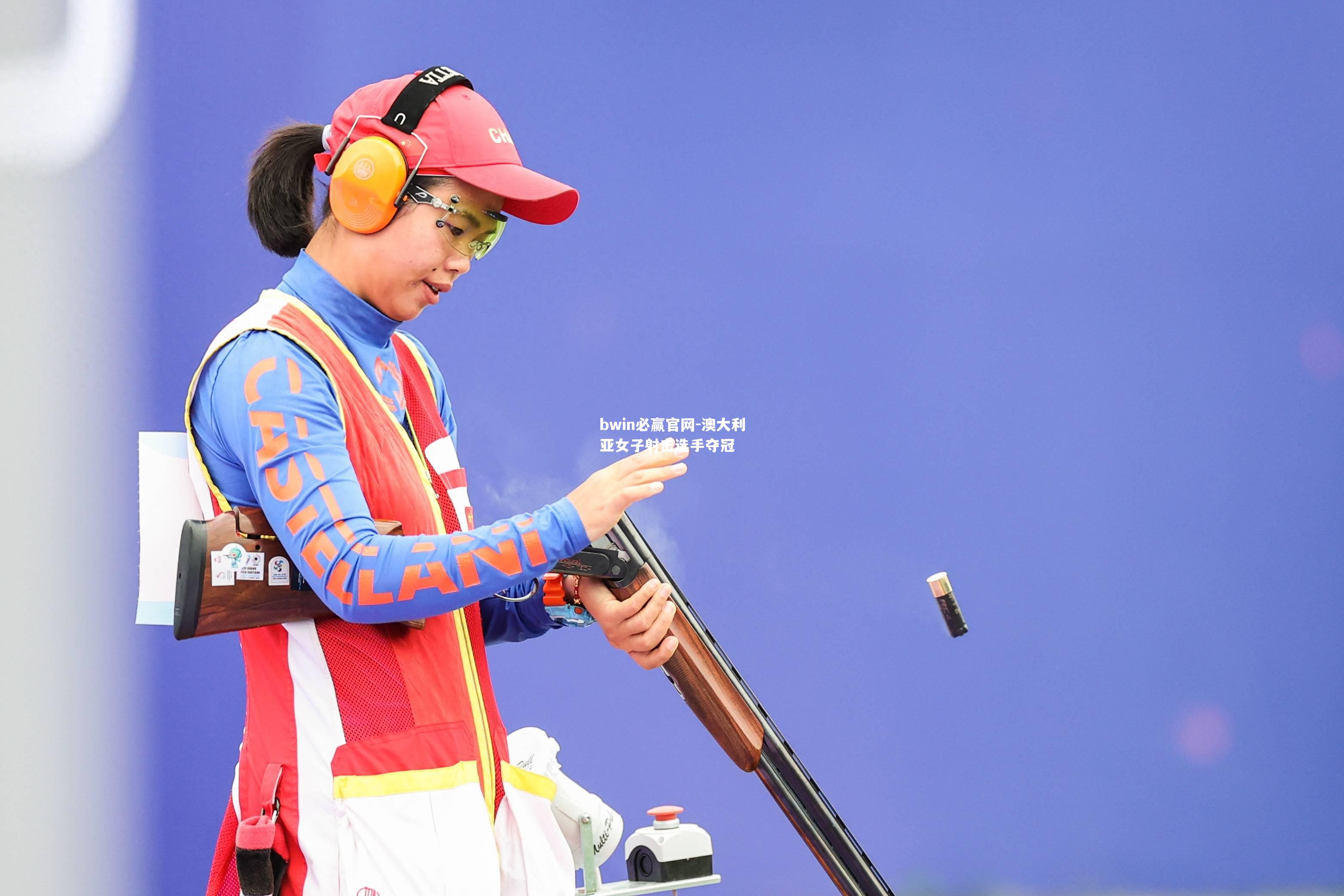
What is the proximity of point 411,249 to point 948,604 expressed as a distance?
1.08 meters

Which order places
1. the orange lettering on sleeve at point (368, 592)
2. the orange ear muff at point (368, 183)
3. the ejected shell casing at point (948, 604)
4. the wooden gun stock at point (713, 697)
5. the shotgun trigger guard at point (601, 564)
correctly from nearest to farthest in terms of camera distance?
the orange lettering on sleeve at point (368, 592) → the orange ear muff at point (368, 183) → the shotgun trigger guard at point (601, 564) → the wooden gun stock at point (713, 697) → the ejected shell casing at point (948, 604)

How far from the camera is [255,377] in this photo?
42.9 inches

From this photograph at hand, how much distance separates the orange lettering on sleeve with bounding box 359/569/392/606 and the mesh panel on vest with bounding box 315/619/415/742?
8 cm

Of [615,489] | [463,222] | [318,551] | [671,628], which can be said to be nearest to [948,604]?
[671,628]

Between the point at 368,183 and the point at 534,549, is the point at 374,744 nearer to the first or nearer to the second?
the point at 534,549

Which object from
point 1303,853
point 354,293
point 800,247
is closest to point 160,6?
point 800,247

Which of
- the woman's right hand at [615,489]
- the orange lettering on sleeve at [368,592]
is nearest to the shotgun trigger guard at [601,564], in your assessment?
the woman's right hand at [615,489]

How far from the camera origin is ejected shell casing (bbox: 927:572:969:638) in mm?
1839

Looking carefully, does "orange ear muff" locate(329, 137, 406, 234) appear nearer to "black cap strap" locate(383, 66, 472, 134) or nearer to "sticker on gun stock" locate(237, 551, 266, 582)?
"black cap strap" locate(383, 66, 472, 134)

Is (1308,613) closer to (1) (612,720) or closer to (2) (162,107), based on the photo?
(1) (612,720)

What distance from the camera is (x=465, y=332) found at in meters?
2.83

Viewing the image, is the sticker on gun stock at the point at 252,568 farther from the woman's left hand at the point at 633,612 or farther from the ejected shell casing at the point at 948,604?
the ejected shell casing at the point at 948,604

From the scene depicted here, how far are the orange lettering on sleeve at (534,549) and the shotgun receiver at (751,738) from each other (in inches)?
16.1

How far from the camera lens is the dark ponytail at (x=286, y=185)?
137 cm
